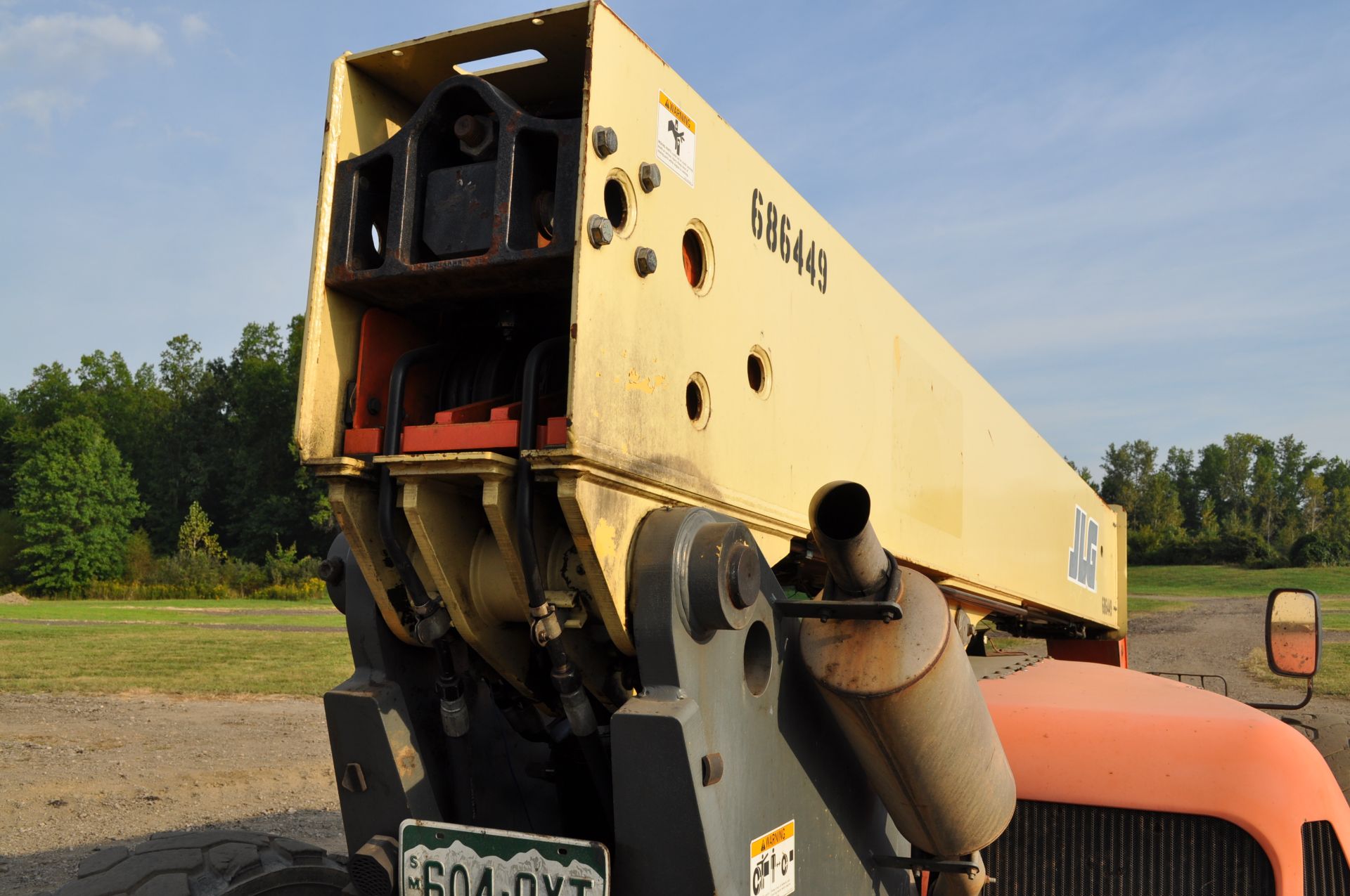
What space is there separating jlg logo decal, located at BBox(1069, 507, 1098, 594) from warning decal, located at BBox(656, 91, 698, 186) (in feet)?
18.2

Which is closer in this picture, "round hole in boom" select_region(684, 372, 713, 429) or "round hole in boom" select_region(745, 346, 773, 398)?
"round hole in boom" select_region(684, 372, 713, 429)

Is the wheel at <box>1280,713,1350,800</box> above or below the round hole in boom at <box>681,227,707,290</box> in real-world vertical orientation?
below

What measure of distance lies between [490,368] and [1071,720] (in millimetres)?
1987

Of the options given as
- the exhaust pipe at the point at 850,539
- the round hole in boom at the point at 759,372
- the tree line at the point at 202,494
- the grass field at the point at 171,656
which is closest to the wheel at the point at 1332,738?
the exhaust pipe at the point at 850,539

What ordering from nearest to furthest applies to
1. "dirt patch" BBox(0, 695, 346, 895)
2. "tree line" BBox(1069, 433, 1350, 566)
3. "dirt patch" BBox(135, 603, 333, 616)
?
"dirt patch" BBox(0, 695, 346, 895)
"dirt patch" BBox(135, 603, 333, 616)
"tree line" BBox(1069, 433, 1350, 566)

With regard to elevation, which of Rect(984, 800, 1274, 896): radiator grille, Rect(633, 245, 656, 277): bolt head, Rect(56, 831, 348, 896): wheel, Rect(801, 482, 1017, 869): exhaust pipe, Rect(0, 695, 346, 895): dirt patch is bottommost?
Rect(0, 695, 346, 895): dirt patch

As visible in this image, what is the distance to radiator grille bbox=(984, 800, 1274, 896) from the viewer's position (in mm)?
2932

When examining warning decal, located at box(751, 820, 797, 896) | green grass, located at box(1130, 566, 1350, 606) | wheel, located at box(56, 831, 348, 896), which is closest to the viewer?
warning decal, located at box(751, 820, 797, 896)

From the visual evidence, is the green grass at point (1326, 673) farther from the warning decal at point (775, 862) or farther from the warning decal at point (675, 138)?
the warning decal at point (675, 138)

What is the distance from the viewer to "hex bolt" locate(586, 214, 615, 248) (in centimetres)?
231

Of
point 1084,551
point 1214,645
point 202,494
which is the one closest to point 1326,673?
point 1214,645

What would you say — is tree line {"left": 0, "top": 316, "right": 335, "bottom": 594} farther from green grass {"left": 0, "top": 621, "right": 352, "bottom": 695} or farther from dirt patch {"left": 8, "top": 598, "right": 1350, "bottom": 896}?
dirt patch {"left": 8, "top": 598, "right": 1350, "bottom": 896}

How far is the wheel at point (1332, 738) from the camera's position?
414 cm

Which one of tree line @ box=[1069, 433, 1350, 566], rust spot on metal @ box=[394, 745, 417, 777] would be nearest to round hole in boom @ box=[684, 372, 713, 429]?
rust spot on metal @ box=[394, 745, 417, 777]
